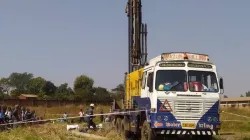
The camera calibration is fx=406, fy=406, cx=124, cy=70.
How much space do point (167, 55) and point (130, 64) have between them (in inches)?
309

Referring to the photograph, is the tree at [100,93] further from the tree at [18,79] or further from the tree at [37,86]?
the tree at [18,79]

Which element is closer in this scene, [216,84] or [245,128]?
[216,84]

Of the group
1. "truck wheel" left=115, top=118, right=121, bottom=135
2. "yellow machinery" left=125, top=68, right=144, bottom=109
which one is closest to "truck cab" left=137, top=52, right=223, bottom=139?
"yellow machinery" left=125, top=68, right=144, bottom=109

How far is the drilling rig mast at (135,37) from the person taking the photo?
75.3 ft

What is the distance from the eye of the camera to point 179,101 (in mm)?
14414

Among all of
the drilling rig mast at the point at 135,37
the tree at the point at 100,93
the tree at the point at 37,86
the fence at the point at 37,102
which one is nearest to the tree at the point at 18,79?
the tree at the point at 37,86

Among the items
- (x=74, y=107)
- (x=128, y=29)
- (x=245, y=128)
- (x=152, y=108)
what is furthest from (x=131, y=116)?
(x=74, y=107)

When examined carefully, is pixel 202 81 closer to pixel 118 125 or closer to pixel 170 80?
pixel 170 80

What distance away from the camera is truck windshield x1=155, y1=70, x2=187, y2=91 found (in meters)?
14.6

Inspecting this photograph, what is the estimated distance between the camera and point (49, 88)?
315ft

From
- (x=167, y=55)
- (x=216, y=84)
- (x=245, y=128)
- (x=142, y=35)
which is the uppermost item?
(x=142, y=35)

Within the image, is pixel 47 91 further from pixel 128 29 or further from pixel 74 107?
pixel 128 29

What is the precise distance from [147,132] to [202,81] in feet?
9.09

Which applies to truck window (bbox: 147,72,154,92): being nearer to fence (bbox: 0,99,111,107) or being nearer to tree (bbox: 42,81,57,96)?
fence (bbox: 0,99,111,107)
